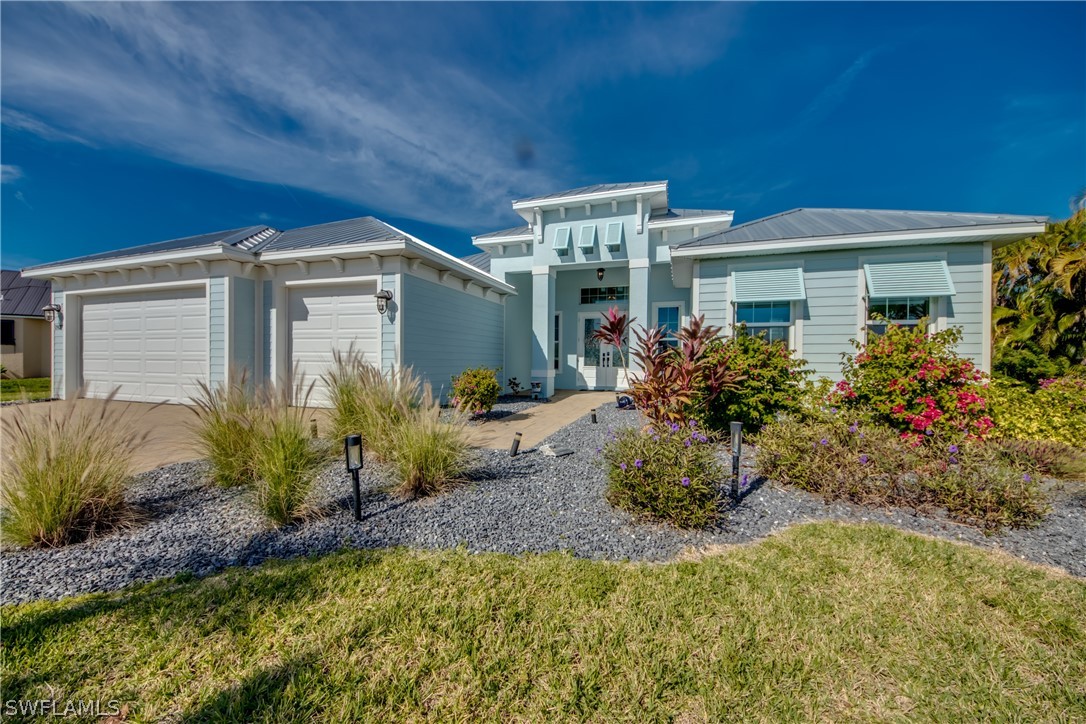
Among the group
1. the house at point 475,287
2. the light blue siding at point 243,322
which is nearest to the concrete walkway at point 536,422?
the house at point 475,287

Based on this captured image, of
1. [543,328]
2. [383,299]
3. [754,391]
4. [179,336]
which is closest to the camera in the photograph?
[754,391]

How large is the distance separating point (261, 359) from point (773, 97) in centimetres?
1224

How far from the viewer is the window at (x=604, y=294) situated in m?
12.2

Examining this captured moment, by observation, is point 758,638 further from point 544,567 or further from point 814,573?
point 544,567

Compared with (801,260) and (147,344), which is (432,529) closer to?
(801,260)

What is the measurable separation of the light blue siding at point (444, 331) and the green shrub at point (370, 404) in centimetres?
251

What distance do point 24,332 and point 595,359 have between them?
73.7 ft

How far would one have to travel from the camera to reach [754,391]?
Answer: 5.38 m

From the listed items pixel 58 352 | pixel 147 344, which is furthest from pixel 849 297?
pixel 58 352

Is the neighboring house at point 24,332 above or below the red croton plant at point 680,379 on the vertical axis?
above

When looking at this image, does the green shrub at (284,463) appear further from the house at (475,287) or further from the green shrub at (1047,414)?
the green shrub at (1047,414)

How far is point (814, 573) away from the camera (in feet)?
8.17

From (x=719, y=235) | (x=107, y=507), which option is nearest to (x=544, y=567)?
(x=107, y=507)

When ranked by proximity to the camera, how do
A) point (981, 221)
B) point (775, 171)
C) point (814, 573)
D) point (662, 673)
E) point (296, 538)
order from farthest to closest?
point (775, 171), point (981, 221), point (296, 538), point (814, 573), point (662, 673)
